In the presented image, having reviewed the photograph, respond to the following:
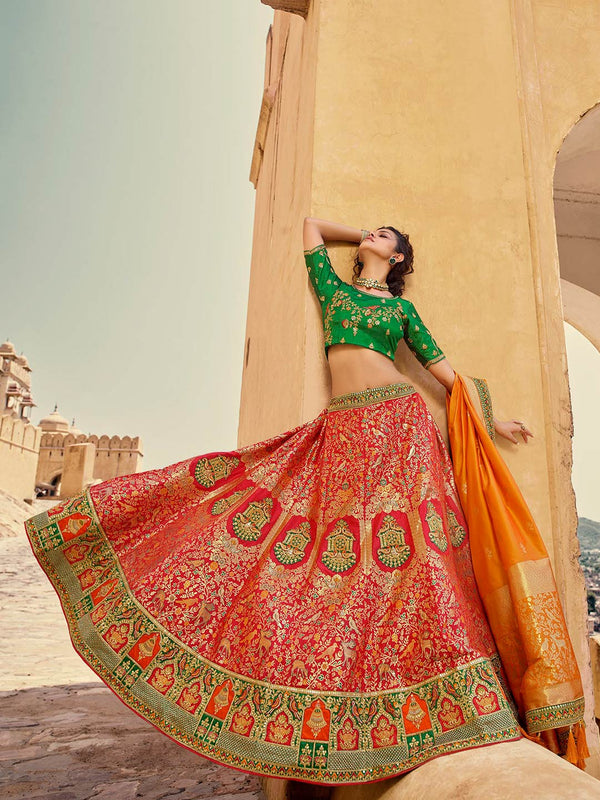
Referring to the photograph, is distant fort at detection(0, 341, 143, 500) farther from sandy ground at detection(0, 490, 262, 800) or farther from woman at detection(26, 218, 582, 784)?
woman at detection(26, 218, 582, 784)

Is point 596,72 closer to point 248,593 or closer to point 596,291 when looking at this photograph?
point 596,291

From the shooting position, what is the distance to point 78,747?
2.63 m

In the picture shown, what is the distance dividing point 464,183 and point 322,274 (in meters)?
1.09

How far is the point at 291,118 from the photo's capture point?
3766mm

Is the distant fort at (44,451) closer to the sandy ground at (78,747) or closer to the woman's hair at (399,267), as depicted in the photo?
the sandy ground at (78,747)

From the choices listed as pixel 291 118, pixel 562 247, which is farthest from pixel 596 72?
pixel 562 247

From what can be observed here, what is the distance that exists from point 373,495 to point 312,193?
5.07ft

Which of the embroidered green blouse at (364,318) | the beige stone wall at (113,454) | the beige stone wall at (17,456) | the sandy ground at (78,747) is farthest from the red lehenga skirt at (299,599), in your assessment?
the beige stone wall at (113,454)

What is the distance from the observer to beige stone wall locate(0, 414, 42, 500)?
21578 mm

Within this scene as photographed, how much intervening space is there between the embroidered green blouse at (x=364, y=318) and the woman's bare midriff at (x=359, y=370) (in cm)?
3

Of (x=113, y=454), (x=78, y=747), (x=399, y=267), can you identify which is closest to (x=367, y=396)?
(x=399, y=267)

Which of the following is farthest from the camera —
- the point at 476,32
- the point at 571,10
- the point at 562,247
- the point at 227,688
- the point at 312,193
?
the point at 562,247

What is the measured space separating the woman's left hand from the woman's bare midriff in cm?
56

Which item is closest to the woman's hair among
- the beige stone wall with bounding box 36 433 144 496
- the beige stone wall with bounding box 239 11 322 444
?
the beige stone wall with bounding box 239 11 322 444
